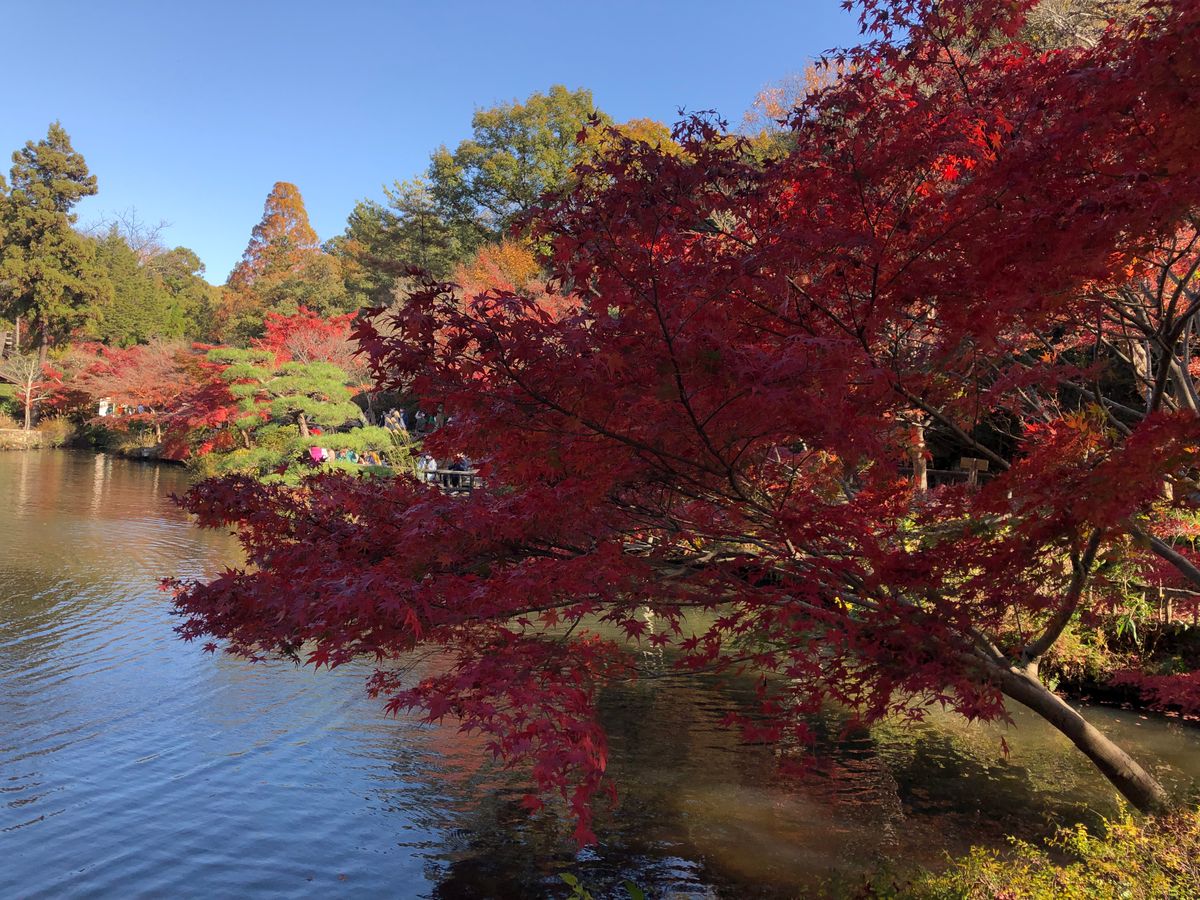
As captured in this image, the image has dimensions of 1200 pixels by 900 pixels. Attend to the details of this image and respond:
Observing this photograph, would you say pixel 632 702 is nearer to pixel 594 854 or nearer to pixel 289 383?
pixel 594 854

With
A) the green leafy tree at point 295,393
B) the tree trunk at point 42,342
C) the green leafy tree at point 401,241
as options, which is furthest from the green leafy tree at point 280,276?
the green leafy tree at point 295,393

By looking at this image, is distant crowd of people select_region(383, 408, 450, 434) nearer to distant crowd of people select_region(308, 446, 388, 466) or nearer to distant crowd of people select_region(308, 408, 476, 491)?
distant crowd of people select_region(308, 408, 476, 491)

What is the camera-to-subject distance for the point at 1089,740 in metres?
3.62

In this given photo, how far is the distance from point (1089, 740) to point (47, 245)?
3629 centimetres

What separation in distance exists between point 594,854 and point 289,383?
15.3m

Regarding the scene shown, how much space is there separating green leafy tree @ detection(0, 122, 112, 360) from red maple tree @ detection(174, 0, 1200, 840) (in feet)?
110

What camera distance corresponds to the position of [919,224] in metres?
3.38

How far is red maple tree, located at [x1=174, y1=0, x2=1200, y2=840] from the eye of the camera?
2.63 meters

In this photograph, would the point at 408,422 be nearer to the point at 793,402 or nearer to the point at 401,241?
the point at 401,241

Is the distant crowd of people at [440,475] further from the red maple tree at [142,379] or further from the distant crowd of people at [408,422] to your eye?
the red maple tree at [142,379]

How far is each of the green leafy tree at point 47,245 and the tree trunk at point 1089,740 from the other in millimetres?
35605

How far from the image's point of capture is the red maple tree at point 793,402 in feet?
8.64

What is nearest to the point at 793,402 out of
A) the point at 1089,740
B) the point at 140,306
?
the point at 1089,740

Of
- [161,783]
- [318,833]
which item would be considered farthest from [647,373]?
[161,783]
